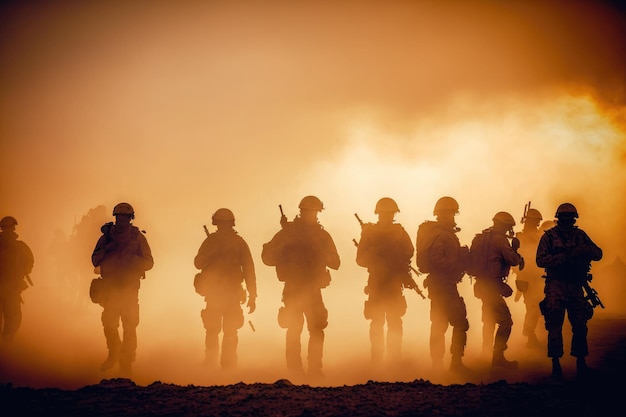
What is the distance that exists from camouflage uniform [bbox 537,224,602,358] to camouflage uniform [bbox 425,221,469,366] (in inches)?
64.1

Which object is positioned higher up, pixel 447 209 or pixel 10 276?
pixel 447 209

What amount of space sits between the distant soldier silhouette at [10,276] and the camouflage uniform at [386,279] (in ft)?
33.7

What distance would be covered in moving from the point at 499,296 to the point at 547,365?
1838 mm

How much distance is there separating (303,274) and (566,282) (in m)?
5.29

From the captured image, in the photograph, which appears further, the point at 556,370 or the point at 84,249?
the point at 84,249

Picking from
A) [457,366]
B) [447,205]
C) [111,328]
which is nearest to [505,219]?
[447,205]

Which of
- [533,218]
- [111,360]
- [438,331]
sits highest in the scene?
[533,218]

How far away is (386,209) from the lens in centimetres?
1031

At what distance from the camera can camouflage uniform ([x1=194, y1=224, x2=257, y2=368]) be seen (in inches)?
395

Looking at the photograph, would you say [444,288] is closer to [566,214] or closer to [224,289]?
[566,214]

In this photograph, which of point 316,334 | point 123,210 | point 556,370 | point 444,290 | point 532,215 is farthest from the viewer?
point 532,215

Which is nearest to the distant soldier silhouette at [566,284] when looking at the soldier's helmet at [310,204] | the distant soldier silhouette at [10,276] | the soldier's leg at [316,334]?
the soldier's leg at [316,334]

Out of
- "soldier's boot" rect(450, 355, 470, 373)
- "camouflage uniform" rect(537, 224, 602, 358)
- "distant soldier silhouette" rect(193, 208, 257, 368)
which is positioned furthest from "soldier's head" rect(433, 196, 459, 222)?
"distant soldier silhouette" rect(193, 208, 257, 368)

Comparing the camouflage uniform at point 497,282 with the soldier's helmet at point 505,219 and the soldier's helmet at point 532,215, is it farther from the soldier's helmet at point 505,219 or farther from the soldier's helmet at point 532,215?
the soldier's helmet at point 532,215
